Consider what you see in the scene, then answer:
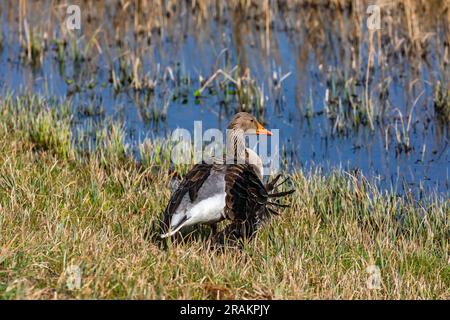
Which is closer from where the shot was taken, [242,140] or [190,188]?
[190,188]

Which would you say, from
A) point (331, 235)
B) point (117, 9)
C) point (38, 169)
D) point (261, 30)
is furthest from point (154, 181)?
point (117, 9)

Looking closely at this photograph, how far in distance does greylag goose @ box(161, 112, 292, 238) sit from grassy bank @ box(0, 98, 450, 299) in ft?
0.72

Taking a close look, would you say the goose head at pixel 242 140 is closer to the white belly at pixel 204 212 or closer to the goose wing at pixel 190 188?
the goose wing at pixel 190 188

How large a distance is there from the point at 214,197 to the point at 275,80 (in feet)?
20.3

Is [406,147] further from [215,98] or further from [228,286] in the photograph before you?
[228,286]

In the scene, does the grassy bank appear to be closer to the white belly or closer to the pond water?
the white belly

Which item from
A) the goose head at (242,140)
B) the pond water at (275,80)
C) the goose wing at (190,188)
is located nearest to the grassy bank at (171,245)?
the goose wing at (190,188)

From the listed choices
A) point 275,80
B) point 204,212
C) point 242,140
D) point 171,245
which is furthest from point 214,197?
point 275,80

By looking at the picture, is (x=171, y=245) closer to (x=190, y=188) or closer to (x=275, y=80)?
(x=190, y=188)

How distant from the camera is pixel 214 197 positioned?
18.9 ft

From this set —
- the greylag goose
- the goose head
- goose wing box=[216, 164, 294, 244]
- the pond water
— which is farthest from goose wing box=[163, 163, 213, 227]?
the pond water

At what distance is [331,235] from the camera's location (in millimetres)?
6516

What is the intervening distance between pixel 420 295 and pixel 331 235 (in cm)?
139

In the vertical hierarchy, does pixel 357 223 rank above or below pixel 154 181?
below
